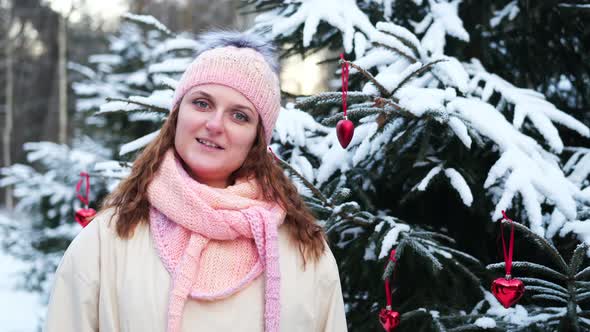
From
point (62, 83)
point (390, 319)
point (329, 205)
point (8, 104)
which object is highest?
point (329, 205)

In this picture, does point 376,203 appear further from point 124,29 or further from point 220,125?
point 124,29

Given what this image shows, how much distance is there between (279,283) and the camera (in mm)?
1914

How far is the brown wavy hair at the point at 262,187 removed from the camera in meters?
1.97

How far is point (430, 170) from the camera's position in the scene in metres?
2.56

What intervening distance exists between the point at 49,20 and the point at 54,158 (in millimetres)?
13727

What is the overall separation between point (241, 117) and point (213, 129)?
0.15m

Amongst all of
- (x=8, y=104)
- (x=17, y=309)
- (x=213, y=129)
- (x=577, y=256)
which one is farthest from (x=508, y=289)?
(x=8, y=104)

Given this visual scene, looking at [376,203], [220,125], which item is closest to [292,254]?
[220,125]

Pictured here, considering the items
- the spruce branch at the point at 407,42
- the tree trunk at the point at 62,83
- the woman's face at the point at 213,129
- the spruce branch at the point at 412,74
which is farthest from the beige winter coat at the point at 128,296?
the tree trunk at the point at 62,83

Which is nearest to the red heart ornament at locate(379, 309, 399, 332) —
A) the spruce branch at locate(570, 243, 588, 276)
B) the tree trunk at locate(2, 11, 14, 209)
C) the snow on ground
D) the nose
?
the spruce branch at locate(570, 243, 588, 276)

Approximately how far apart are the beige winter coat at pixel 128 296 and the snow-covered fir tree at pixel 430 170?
20.0 inches

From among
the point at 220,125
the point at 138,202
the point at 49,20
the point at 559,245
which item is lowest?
the point at 49,20

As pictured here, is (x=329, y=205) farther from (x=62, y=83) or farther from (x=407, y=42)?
(x=62, y=83)

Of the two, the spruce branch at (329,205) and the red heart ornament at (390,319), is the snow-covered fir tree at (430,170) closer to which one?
the spruce branch at (329,205)
